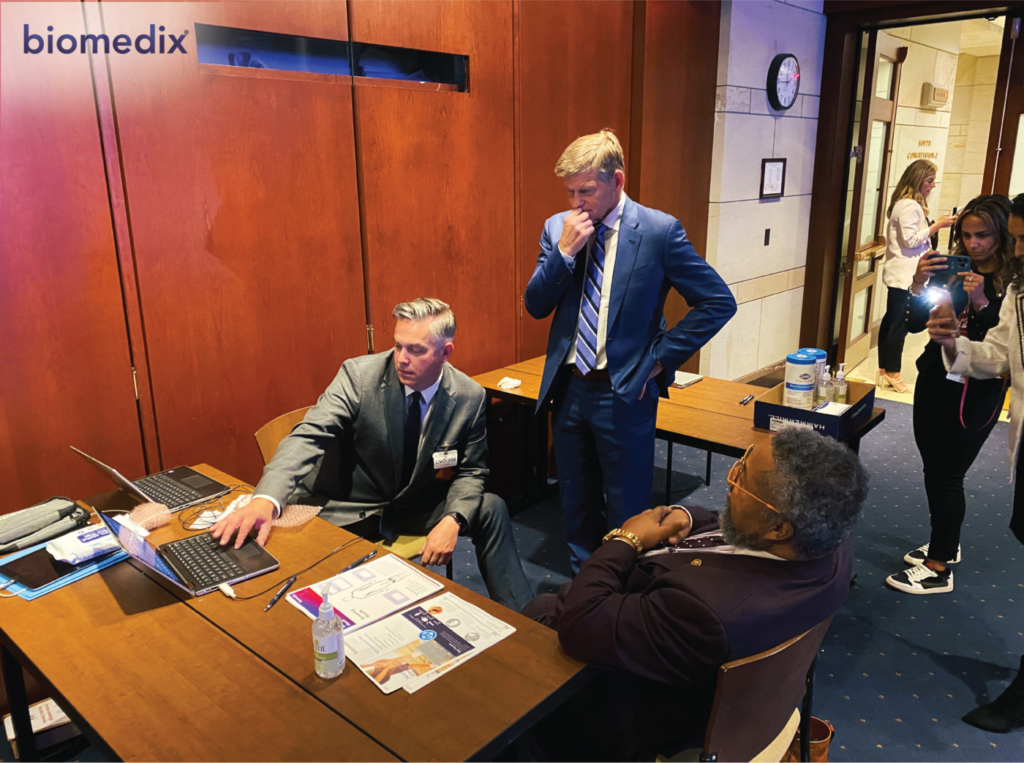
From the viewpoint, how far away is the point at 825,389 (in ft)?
9.71

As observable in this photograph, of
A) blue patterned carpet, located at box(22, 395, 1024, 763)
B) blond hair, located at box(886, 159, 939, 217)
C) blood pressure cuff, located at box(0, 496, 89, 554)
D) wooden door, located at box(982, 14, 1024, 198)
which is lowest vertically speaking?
blue patterned carpet, located at box(22, 395, 1024, 763)

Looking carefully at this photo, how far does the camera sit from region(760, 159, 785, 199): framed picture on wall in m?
5.46

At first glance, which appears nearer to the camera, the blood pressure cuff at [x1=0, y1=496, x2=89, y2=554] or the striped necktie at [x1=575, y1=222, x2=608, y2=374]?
the blood pressure cuff at [x1=0, y1=496, x2=89, y2=554]

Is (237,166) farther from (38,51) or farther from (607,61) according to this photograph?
(607,61)

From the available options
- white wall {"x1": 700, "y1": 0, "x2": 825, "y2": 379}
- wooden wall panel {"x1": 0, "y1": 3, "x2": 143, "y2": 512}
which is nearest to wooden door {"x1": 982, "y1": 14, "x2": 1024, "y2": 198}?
white wall {"x1": 700, "y1": 0, "x2": 825, "y2": 379}

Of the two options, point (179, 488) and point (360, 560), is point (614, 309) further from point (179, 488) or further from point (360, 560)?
point (179, 488)

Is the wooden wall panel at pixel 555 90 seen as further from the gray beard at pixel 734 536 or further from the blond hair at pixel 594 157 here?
the gray beard at pixel 734 536

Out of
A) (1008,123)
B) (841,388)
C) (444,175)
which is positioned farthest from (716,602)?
(1008,123)

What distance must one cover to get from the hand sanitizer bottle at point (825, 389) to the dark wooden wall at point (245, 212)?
165cm

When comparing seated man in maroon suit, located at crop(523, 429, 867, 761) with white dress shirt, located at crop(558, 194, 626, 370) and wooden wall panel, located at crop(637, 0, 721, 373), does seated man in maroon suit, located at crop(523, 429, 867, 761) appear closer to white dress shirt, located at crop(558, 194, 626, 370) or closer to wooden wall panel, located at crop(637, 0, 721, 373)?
white dress shirt, located at crop(558, 194, 626, 370)

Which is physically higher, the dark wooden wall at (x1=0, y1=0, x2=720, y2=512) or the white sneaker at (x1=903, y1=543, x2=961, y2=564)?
the dark wooden wall at (x1=0, y1=0, x2=720, y2=512)

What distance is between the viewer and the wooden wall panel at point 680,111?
14.2ft

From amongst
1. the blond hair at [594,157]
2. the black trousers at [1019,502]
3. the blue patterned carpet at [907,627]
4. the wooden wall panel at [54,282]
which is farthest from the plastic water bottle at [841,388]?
the wooden wall panel at [54,282]

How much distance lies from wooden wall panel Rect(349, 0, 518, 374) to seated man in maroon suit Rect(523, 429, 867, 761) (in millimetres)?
2120
